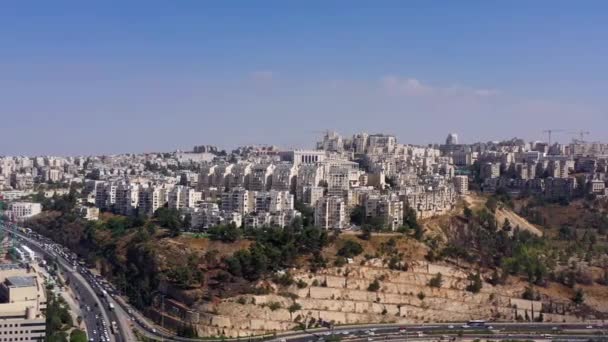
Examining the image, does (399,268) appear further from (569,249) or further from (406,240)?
(569,249)

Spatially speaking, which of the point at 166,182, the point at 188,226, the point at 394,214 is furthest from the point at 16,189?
the point at 394,214

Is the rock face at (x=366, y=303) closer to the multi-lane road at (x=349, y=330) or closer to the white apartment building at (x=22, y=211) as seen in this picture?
the multi-lane road at (x=349, y=330)

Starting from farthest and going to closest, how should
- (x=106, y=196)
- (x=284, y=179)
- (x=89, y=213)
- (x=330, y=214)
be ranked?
1. (x=106, y=196)
2. (x=89, y=213)
3. (x=284, y=179)
4. (x=330, y=214)

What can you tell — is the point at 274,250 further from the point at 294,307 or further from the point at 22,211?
the point at 22,211

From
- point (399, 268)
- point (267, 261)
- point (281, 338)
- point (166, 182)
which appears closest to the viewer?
point (281, 338)

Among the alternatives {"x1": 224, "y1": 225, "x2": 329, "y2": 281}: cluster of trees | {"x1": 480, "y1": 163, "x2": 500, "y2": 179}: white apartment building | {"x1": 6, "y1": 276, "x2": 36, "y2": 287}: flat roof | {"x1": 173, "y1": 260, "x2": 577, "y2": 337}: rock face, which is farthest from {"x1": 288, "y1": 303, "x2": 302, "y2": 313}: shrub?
{"x1": 480, "y1": 163, "x2": 500, "y2": 179}: white apartment building

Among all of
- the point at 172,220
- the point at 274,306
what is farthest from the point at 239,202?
the point at 274,306
